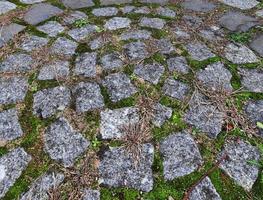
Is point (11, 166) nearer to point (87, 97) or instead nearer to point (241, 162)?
point (87, 97)

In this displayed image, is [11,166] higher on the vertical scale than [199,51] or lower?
lower

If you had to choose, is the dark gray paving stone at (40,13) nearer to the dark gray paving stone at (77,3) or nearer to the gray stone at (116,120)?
the dark gray paving stone at (77,3)

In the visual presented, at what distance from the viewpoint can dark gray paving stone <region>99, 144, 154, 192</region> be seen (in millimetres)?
2143

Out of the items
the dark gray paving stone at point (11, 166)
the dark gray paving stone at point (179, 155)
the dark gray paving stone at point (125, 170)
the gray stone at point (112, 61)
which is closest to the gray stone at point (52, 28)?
the gray stone at point (112, 61)

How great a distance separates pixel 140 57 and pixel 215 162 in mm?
1219

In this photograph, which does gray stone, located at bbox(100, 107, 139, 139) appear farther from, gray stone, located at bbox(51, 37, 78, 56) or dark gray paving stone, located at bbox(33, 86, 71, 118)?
gray stone, located at bbox(51, 37, 78, 56)

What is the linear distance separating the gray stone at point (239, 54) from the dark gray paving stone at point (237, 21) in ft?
1.12

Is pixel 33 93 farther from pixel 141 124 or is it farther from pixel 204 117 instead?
pixel 204 117

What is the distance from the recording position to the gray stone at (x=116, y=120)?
94.6 inches

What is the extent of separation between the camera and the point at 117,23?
3541 mm

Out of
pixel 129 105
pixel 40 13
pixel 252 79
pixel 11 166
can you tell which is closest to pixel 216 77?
pixel 252 79

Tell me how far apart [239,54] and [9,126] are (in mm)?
2164

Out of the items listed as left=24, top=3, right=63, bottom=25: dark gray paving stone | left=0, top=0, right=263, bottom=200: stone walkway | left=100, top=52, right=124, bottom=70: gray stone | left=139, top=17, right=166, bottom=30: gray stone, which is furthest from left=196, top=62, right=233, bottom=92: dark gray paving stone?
left=24, top=3, right=63, bottom=25: dark gray paving stone

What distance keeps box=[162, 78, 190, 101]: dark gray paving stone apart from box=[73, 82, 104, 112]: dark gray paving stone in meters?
0.54
